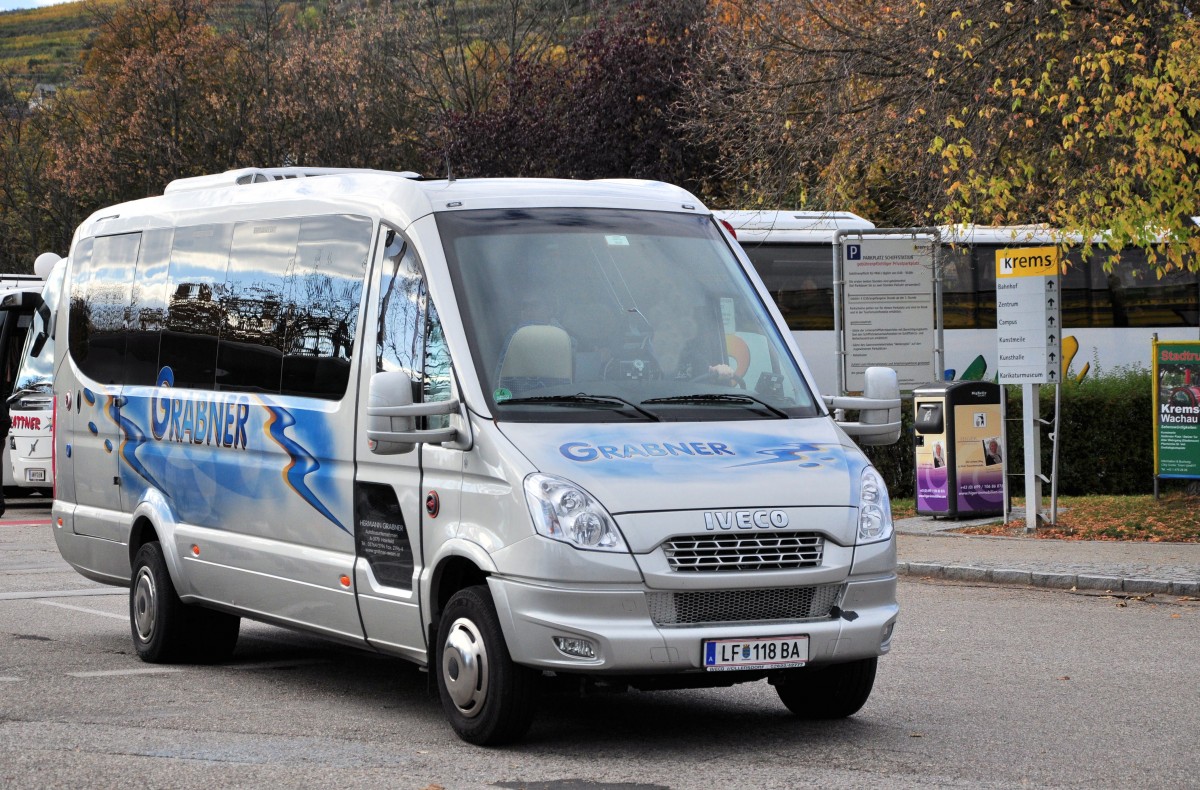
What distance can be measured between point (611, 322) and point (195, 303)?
3.16 m

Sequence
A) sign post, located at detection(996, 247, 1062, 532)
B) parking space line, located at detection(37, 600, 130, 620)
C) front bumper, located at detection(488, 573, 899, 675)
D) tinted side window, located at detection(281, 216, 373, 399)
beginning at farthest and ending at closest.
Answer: sign post, located at detection(996, 247, 1062, 532) → parking space line, located at detection(37, 600, 130, 620) → tinted side window, located at detection(281, 216, 373, 399) → front bumper, located at detection(488, 573, 899, 675)

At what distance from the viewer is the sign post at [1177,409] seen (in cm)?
1908

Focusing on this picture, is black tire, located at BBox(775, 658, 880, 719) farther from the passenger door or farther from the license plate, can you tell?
the passenger door

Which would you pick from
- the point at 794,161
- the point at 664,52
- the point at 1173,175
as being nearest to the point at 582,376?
the point at 1173,175

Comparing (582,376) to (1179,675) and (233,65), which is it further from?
(233,65)

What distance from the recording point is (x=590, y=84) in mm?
40594

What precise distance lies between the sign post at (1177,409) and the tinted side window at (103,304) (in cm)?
1227

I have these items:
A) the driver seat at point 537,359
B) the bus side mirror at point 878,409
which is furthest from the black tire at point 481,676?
the bus side mirror at point 878,409

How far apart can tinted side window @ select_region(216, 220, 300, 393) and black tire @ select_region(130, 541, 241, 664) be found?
1335 mm

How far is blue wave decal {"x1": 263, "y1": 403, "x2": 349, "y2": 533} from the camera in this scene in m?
8.33

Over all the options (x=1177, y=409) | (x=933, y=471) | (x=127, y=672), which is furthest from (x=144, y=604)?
(x=1177, y=409)

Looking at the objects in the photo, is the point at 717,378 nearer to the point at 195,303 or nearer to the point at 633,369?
the point at 633,369

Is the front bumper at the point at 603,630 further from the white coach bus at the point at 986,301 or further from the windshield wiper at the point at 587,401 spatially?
the white coach bus at the point at 986,301

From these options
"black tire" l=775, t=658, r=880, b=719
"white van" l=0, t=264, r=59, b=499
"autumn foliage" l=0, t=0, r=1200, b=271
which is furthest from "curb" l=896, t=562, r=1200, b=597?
"white van" l=0, t=264, r=59, b=499
